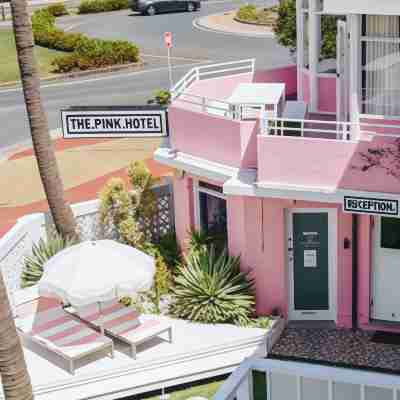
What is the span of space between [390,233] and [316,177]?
161 cm

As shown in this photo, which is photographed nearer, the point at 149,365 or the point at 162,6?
the point at 149,365

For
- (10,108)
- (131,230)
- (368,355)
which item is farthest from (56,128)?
(368,355)

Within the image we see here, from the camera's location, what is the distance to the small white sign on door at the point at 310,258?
13.7 m

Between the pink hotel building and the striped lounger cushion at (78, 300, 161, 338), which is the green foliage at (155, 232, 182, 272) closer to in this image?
the pink hotel building

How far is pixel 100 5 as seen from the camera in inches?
2174

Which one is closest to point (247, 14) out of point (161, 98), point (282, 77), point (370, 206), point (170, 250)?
point (161, 98)

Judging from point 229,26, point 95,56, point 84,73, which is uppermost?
point 229,26

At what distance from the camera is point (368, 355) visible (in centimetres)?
1288

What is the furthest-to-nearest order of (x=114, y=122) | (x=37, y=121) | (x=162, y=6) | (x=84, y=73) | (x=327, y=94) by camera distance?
1. (x=162, y=6)
2. (x=84, y=73)
3. (x=327, y=94)
4. (x=37, y=121)
5. (x=114, y=122)

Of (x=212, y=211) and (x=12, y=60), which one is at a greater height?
(x=212, y=211)

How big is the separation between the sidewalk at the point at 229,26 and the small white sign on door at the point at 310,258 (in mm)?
30630

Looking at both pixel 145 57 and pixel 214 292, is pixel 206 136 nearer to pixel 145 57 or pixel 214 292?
pixel 214 292

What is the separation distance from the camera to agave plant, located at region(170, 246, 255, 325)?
44.2ft

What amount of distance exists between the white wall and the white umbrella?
4.35 m
